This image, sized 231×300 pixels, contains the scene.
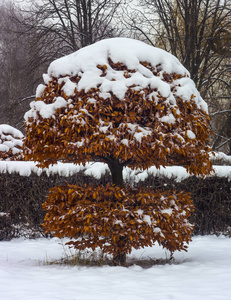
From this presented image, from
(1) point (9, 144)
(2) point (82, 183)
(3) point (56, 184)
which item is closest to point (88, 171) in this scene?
(2) point (82, 183)

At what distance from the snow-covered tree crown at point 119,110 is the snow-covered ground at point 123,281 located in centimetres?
109

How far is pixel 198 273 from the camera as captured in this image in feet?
11.0

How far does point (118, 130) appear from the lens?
335 cm

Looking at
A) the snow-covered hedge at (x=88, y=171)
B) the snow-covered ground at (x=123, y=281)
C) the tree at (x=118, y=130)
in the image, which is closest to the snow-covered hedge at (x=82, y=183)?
the snow-covered hedge at (x=88, y=171)

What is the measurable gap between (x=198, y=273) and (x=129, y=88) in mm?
1972

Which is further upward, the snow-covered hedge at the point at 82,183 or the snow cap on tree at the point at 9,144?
the snow cap on tree at the point at 9,144

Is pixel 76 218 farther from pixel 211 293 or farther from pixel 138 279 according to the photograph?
pixel 211 293

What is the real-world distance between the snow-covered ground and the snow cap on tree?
3.47 m

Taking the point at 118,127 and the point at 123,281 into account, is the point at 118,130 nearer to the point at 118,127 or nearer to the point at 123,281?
the point at 118,127

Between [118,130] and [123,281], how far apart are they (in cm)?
140

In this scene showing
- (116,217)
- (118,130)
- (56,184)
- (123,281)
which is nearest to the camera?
(123,281)

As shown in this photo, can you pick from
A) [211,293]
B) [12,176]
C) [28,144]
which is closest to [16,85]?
[12,176]

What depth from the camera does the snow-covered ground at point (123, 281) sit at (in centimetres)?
257

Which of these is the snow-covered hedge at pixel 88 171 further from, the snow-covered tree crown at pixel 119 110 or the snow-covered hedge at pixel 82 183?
the snow-covered tree crown at pixel 119 110
